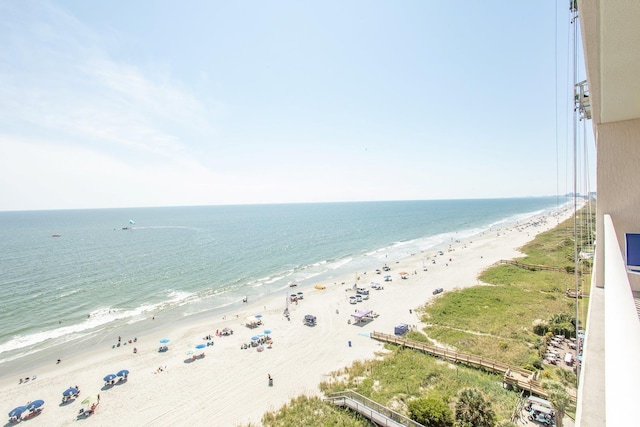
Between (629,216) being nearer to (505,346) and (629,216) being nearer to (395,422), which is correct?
(395,422)

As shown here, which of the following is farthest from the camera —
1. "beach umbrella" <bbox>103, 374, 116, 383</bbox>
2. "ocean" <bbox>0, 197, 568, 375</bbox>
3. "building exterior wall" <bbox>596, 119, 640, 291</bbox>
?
"ocean" <bbox>0, 197, 568, 375</bbox>

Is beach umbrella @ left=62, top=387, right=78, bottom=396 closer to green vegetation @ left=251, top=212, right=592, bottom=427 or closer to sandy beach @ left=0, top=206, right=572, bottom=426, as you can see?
sandy beach @ left=0, top=206, right=572, bottom=426

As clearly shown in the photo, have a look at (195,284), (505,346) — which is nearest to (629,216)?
(505,346)

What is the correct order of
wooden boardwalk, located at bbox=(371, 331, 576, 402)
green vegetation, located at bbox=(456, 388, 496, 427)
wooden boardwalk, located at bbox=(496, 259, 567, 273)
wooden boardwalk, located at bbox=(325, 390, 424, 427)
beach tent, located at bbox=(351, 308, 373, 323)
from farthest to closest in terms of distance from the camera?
wooden boardwalk, located at bbox=(496, 259, 567, 273) < beach tent, located at bbox=(351, 308, 373, 323) < wooden boardwalk, located at bbox=(371, 331, 576, 402) < wooden boardwalk, located at bbox=(325, 390, 424, 427) < green vegetation, located at bbox=(456, 388, 496, 427)

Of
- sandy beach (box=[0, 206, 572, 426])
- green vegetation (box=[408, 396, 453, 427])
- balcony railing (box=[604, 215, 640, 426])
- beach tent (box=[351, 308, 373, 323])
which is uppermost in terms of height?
balcony railing (box=[604, 215, 640, 426])

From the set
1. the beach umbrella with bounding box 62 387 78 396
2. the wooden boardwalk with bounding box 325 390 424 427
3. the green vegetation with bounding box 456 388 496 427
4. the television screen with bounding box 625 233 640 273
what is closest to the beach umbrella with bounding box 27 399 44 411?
the beach umbrella with bounding box 62 387 78 396

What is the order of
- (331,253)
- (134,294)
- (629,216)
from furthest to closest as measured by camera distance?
(331,253) < (134,294) < (629,216)
